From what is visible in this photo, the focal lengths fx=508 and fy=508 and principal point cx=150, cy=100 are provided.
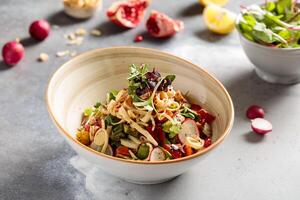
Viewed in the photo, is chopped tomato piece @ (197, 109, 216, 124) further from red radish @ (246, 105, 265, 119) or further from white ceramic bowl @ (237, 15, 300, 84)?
white ceramic bowl @ (237, 15, 300, 84)

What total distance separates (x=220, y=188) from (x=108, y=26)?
1473mm

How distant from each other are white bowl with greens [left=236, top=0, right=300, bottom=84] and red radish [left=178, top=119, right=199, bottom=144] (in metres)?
0.70

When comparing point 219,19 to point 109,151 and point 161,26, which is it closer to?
point 161,26

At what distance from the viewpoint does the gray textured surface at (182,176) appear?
204cm

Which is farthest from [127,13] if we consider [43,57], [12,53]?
[12,53]

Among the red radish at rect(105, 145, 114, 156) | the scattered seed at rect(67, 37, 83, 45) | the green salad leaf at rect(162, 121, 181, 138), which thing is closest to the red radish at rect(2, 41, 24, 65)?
the scattered seed at rect(67, 37, 83, 45)

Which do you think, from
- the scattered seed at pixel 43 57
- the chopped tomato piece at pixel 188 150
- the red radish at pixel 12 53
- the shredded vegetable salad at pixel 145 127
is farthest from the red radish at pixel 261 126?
the red radish at pixel 12 53

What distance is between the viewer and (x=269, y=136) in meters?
2.36

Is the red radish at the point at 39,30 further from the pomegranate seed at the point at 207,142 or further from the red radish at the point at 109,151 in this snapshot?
the pomegranate seed at the point at 207,142

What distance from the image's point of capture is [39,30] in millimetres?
2965

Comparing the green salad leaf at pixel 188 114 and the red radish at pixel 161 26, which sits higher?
the green salad leaf at pixel 188 114

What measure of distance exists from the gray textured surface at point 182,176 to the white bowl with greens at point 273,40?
90 mm

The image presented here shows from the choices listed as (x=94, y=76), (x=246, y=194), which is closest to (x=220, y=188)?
(x=246, y=194)

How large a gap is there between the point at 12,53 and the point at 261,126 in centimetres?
137
